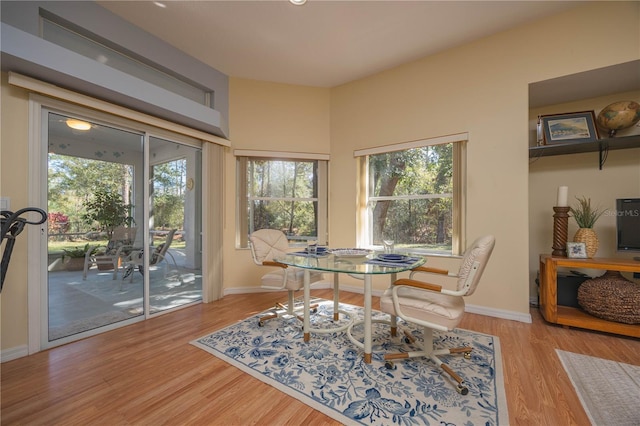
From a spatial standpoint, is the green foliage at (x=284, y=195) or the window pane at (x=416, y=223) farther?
the green foliage at (x=284, y=195)

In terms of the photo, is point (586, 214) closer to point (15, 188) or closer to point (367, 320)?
point (367, 320)

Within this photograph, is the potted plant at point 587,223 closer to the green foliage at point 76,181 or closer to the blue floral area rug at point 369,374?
the blue floral area rug at point 369,374

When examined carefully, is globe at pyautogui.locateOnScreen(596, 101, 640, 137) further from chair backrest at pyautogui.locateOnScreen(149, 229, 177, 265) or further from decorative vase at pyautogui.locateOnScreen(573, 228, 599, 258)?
chair backrest at pyautogui.locateOnScreen(149, 229, 177, 265)

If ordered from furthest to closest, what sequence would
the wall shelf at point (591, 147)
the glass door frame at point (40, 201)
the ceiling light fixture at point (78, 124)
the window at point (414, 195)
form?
the window at point (414, 195), the wall shelf at point (591, 147), the ceiling light fixture at point (78, 124), the glass door frame at point (40, 201)

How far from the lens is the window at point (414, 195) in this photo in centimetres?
330

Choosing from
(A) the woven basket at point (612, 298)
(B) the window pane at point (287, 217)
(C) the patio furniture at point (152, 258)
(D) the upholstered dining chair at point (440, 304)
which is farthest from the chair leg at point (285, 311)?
(A) the woven basket at point (612, 298)

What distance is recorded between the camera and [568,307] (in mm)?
A: 2824

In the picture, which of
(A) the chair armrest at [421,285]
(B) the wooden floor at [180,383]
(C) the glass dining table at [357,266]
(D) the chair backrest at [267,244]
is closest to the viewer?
(B) the wooden floor at [180,383]

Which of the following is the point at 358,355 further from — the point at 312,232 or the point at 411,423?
the point at 312,232

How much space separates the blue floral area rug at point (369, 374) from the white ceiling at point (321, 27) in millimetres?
3175

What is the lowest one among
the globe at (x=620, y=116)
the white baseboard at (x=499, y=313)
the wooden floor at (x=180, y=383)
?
the wooden floor at (x=180, y=383)

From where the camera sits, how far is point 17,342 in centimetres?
211

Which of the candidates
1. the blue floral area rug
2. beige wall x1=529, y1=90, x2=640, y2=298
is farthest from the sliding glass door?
beige wall x1=529, y1=90, x2=640, y2=298

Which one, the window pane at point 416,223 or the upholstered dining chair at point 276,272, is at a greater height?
the window pane at point 416,223
